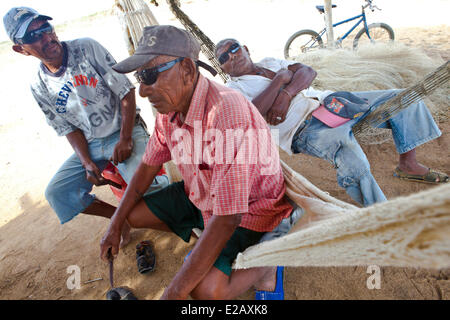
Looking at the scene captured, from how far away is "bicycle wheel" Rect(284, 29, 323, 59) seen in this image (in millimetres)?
5723

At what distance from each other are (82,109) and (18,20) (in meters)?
0.70

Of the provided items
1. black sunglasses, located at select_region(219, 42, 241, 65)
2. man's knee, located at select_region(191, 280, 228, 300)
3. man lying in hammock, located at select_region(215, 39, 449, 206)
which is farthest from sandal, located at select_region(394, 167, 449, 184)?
man's knee, located at select_region(191, 280, 228, 300)

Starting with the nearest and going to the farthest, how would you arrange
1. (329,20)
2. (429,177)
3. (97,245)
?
1. (429,177)
2. (97,245)
3. (329,20)

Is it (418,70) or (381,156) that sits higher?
(418,70)

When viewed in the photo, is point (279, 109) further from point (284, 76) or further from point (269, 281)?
point (269, 281)

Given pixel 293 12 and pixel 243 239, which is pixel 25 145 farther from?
pixel 293 12

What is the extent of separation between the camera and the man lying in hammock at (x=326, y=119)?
1.81m

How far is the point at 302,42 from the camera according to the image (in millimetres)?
6398

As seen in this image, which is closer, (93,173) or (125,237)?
(93,173)

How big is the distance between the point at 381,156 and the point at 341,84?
3.91 ft

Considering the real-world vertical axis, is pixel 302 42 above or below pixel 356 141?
above

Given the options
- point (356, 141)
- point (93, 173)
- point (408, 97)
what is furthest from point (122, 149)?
point (408, 97)

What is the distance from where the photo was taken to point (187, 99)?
1360 millimetres
